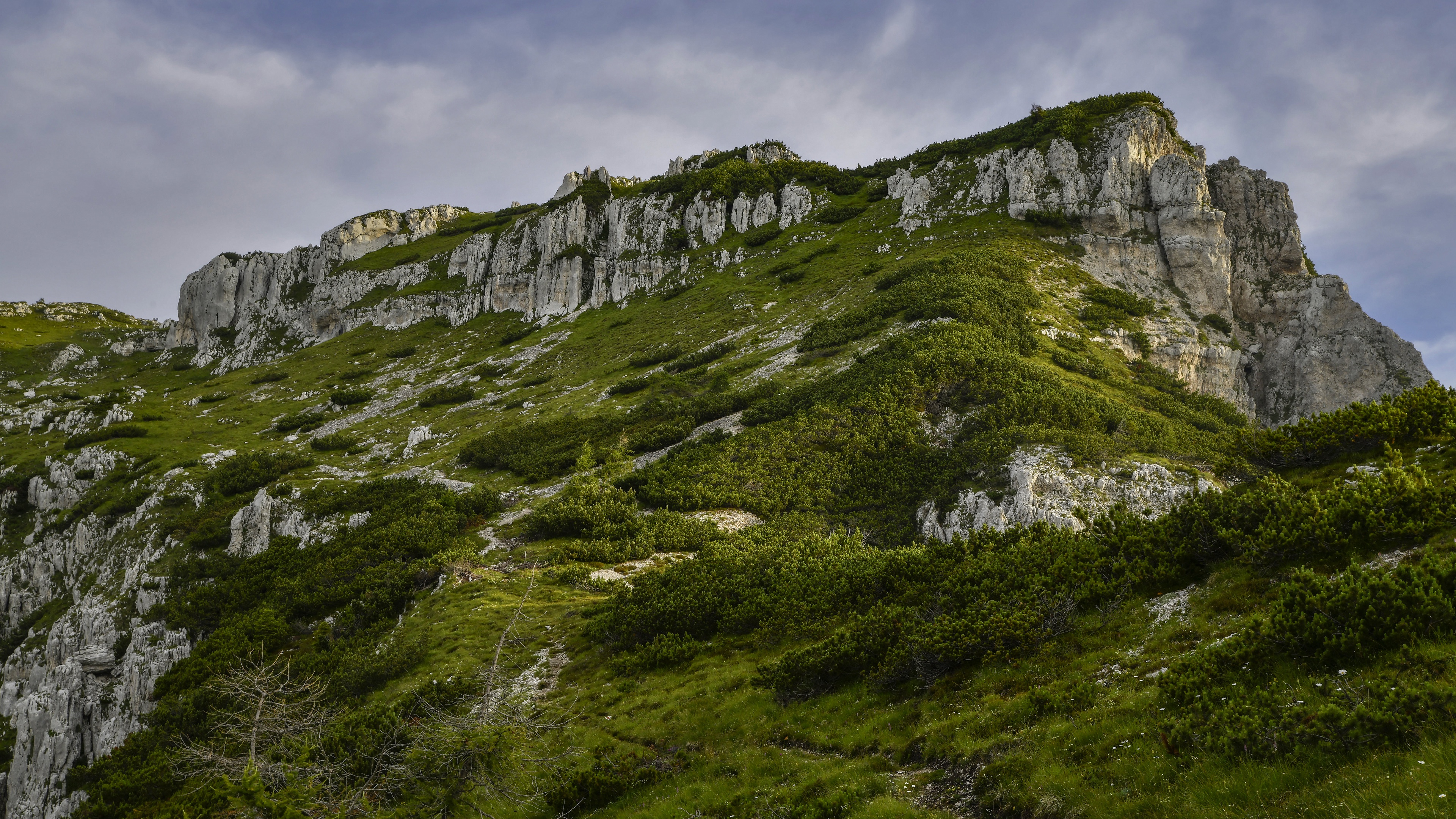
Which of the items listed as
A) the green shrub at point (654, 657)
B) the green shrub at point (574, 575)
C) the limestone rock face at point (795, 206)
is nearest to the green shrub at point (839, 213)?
the limestone rock face at point (795, 206)

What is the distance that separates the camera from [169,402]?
83.4 meters

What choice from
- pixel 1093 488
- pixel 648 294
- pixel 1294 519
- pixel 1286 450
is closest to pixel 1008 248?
pixel 1093 488

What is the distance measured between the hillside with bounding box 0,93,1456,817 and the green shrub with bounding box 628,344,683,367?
2.44 ft

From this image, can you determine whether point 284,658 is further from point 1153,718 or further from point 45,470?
point 45,470

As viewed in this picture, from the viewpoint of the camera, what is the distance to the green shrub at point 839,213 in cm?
8519

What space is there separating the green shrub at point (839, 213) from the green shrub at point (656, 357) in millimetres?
31655

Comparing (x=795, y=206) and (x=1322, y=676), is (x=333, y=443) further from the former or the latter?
(x=1322, y=676)

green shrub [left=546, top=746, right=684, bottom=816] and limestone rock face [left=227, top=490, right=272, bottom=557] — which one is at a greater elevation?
limestone rock face [left=227, top=490, right=272, bottom=557]

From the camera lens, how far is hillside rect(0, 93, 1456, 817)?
31.0ft

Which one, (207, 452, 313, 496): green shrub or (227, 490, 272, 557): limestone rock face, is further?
(207, 452, 313, 496): green shrub

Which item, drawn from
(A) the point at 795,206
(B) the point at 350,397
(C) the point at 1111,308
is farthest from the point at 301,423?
(C) the point at 1111,308

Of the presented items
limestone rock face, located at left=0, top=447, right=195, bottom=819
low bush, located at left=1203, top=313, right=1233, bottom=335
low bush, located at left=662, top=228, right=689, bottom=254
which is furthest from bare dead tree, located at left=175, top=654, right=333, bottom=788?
low bush, located at left=662, top=228, right=689, bottom=254

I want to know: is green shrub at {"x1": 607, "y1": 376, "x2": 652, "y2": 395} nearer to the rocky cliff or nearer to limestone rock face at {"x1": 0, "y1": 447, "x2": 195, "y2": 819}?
the rocky cliff

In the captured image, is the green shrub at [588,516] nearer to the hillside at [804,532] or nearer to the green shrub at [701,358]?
the hillside at [804,532]
